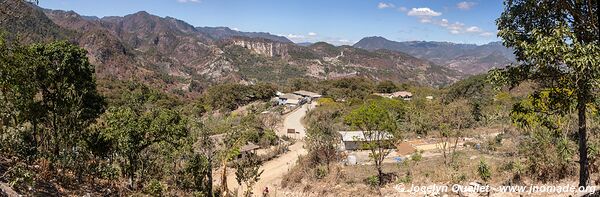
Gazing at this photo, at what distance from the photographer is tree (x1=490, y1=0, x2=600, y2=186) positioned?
5.94 metres

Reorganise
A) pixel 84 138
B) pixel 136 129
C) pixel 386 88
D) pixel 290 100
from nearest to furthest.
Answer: pixel 136 129 → pixel 84 138 → pixel 290 100 → pixel 386 88

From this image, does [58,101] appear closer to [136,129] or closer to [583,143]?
[136,129]

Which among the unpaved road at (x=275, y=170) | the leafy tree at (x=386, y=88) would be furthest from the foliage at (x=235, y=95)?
the unpaved road at (x=275, y=170)

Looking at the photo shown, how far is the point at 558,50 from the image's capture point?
19.6 feet

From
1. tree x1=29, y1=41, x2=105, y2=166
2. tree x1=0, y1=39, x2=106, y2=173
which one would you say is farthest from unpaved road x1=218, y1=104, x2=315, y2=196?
tree x1=29, y1=41, x2=105, y2=166

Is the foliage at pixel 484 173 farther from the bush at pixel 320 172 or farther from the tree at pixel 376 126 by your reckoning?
the bush at pixel 320 172

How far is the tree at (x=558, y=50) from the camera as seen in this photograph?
5.94 m

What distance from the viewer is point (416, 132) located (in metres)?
37.6

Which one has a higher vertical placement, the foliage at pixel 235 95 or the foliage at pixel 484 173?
the foliage at pixel 484 173

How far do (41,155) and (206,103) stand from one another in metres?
65.8

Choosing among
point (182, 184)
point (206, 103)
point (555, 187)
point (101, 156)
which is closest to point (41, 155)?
point (101, 156)

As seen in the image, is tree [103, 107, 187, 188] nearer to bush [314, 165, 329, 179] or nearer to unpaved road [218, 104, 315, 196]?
unpaved road [218, 104, 315, 196]

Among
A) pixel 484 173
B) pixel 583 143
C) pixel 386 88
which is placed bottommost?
pixel 386 88

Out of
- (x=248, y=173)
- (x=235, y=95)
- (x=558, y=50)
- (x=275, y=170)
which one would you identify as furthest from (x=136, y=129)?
(x=235, y=95)
